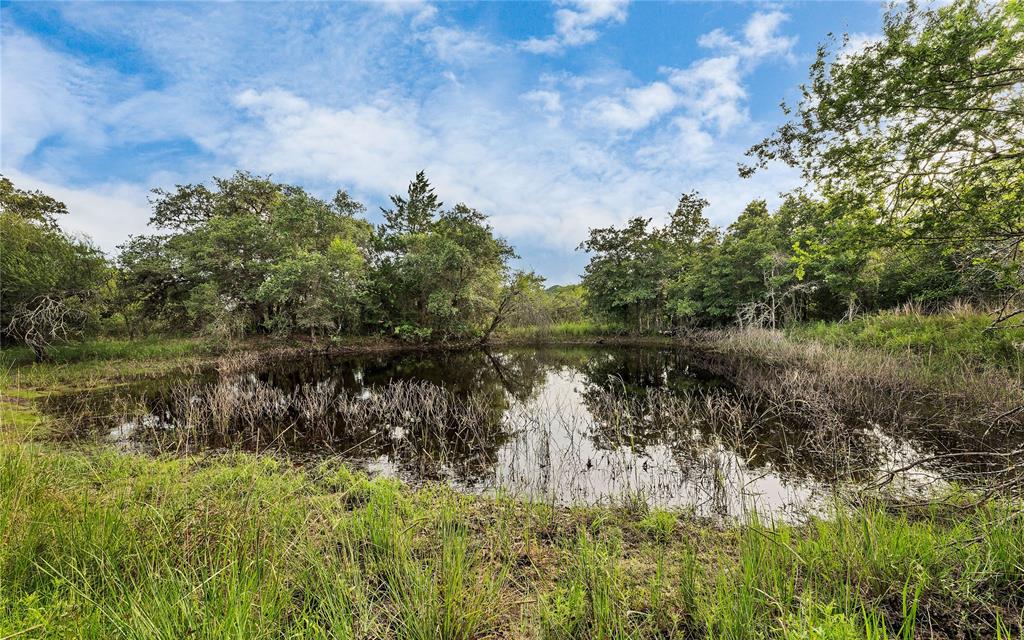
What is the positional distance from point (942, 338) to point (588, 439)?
11802 mm

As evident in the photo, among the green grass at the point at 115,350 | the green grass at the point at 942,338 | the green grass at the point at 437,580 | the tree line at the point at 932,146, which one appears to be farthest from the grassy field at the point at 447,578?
the green grass at the point at 115,350

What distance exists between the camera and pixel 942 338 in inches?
435

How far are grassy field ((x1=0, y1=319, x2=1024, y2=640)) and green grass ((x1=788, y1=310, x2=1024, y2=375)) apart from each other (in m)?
6.58

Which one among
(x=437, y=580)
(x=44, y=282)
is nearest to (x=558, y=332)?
(x=44, y=282)

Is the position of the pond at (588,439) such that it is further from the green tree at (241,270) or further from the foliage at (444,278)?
the foliage at (444,278)

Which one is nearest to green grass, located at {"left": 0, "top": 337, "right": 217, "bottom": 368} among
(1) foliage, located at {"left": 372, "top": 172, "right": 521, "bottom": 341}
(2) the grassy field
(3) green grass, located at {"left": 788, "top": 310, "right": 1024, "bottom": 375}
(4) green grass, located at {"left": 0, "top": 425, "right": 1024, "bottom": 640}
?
(1) foliage, located at {"left": 372, "top": 172, "right": 521, "bottom": 341}

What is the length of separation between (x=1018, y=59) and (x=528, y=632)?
341 inches

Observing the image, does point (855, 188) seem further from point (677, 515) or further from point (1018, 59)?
point (677, 515)

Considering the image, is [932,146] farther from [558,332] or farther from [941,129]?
[558,332]

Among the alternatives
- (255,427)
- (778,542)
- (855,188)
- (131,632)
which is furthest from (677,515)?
(255,427)

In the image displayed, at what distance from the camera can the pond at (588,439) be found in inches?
204

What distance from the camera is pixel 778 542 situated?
272cm

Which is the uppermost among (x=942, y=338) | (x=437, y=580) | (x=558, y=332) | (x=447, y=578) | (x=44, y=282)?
(x=44, y=282)

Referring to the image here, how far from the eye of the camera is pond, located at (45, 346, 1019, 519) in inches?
204
